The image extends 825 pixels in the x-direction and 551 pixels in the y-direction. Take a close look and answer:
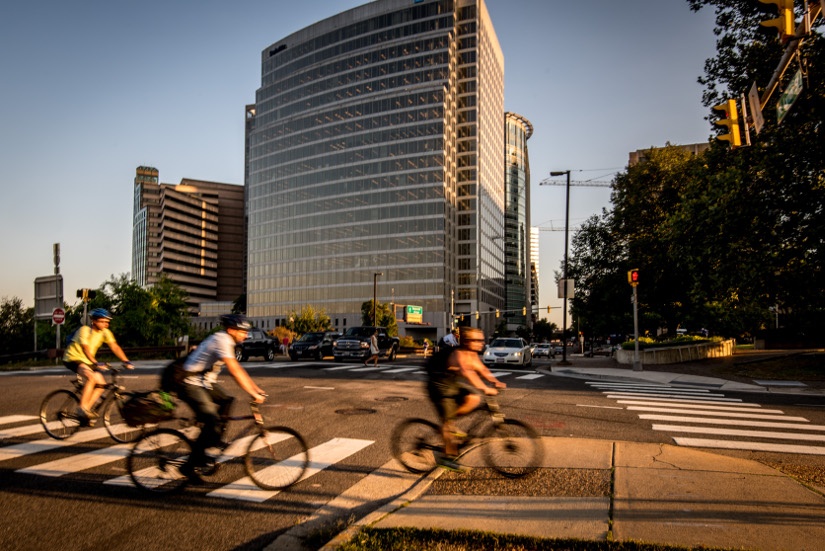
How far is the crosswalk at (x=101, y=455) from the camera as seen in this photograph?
5.73 metres

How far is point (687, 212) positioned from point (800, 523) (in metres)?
19.1

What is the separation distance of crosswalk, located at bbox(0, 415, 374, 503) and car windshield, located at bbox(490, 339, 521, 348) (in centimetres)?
2109

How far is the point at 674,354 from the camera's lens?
29.3 m

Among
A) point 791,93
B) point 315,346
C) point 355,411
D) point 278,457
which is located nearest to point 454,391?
point 278,457

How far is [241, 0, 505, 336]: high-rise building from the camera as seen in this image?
10838 centimetres

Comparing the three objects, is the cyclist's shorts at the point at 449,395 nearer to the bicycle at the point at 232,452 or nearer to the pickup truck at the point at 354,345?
the bicycle at the point at 232,452

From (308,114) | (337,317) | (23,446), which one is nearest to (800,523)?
(23,446)

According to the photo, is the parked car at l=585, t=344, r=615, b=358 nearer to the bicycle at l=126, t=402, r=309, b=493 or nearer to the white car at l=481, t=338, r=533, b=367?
the white car at l=481, t=338, r=533, b=367

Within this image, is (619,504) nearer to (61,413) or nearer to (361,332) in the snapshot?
(61,413)

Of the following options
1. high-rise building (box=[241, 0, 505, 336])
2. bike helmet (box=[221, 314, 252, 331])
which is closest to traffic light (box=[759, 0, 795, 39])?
bike helmet (box=[221, 314, 252, 331])

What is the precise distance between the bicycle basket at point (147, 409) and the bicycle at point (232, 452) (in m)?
0.51

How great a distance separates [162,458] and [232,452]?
685mm

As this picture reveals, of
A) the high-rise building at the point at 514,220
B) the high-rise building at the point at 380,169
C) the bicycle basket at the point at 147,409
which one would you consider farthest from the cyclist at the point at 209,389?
the high-rise building at the point at 514,220

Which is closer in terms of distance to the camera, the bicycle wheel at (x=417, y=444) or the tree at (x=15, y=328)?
the bicycle wheel at (x=417, y=444)
